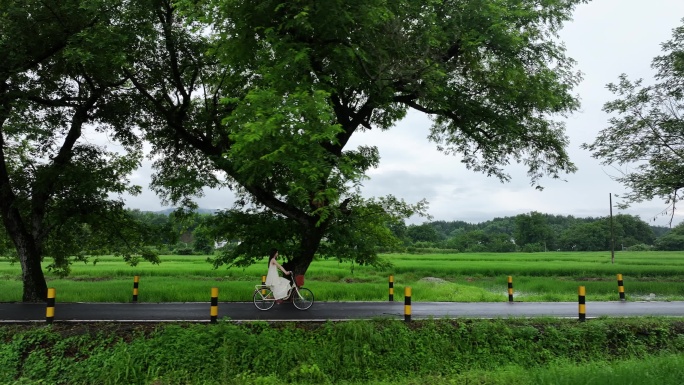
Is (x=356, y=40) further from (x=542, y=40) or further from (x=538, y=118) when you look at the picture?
(x=538, y=118)

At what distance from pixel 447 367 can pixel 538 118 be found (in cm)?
872

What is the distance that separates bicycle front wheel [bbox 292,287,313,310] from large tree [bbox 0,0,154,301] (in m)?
7.28

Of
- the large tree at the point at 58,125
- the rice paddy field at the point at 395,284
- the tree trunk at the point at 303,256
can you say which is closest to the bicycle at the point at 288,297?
the tree trunk at the point at 303,256

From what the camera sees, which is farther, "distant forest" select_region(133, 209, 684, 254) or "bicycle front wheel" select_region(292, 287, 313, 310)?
"distant forest" select_region(133, 209, 684, 254)

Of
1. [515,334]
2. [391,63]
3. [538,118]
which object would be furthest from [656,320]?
[391,63]

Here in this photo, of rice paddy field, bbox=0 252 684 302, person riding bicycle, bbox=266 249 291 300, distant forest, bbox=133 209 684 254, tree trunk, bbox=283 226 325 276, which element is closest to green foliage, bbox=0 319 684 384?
person riding bicycle, bbox=266 249 291 300

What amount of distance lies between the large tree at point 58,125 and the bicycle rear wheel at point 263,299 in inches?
255

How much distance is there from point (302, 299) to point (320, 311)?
2.08ft

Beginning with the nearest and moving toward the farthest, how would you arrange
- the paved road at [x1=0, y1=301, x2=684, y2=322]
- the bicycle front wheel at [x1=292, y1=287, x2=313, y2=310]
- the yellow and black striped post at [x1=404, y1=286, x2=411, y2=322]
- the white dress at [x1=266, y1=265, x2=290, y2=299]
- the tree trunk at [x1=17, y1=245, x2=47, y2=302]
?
the yellow and black striped post at [x1=404, y1=286, x2=411, y2=322] → the paved road at [x1=0, y1=301, x2=684, y2=322] → the white dress at [x1=266, y1=265, x2=290, y2=299] → the bicycle front wheel at [x1=292, y1=287, x2=313, y2=310] → the tree trunk at [x1=17, y1=245, x2=47, y2=302]

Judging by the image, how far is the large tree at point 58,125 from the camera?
1214 centimetres

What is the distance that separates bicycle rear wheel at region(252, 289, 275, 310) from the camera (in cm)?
1233

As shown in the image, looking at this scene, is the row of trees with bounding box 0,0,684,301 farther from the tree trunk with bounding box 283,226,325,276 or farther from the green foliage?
the green foliage

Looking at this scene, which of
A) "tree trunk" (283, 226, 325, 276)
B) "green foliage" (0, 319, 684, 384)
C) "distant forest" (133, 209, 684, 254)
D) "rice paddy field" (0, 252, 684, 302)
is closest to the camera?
"green foliage" (0, 319, 684, 384)

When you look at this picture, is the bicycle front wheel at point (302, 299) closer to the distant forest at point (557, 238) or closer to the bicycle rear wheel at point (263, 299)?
the bicycle rear wheel at point (263, 299)
